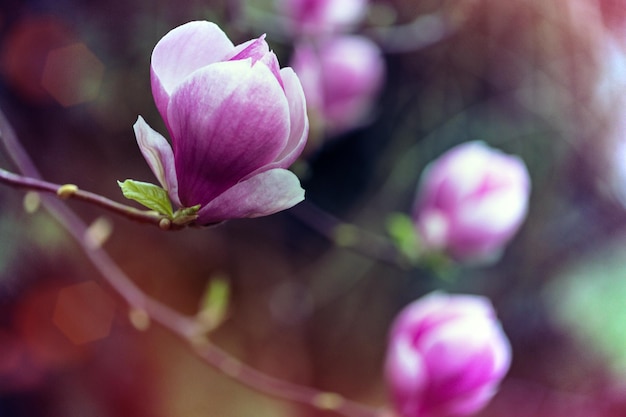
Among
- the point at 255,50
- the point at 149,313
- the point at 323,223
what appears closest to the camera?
the point at 255,50

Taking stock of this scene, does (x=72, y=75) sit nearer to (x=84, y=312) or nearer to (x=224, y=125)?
(x=84, y=312)

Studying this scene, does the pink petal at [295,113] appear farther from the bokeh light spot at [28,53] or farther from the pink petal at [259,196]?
the bokeh light spot at [28,53]

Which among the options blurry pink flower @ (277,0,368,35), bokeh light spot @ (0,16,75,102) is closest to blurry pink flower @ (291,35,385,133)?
blurry pink flower @ (277,0,368,35)

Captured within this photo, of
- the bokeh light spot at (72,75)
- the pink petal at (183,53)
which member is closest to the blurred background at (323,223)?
the bokeh light spot at (72,75)

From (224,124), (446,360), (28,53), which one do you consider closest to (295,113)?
(224,124)

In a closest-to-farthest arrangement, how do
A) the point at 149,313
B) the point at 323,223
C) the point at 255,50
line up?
the point at 255,50 < the point at 149,313 < the point at 323,223

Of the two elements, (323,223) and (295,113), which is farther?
(323,223)

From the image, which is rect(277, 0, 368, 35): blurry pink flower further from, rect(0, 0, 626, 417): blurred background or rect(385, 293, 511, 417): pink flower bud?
rect(385, 293, 511, 417): pink flower bud
